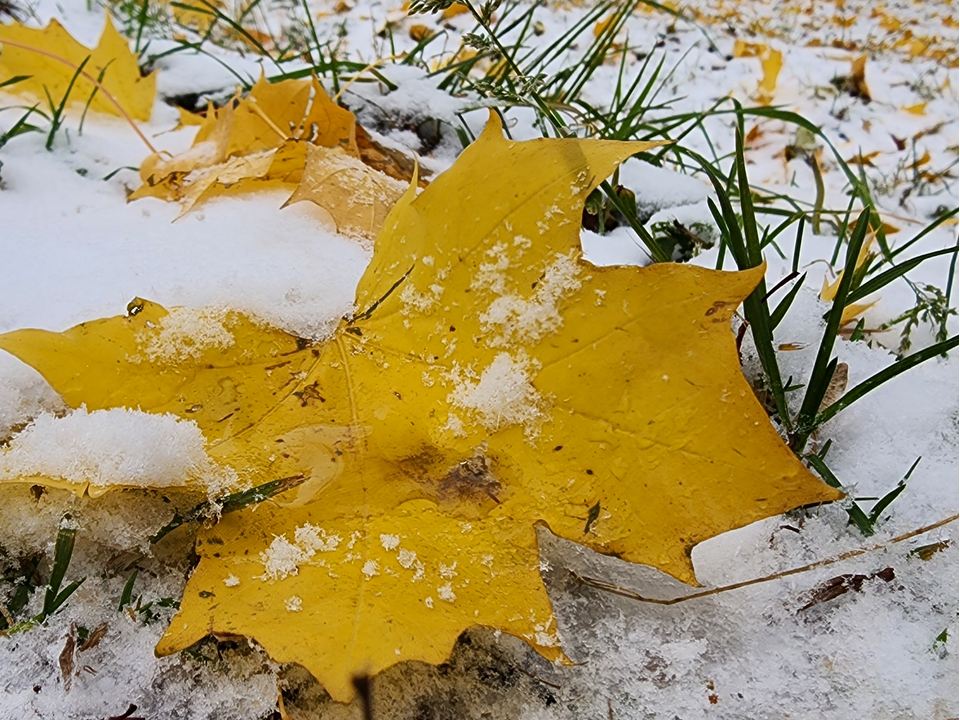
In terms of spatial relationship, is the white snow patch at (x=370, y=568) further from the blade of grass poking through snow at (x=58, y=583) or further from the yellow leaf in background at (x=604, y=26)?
the yellow leaf in background at (x=604, y=26)

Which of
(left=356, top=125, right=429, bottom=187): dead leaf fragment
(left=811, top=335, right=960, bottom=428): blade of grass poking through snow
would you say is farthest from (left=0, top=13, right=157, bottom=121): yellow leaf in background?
(left=811, top=335, right=960, bottom=428): blade of grass poking through snow

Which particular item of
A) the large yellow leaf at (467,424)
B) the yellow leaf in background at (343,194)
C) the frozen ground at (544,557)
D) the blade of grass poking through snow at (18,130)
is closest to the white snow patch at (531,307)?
the large yellow leaf at (467,424)

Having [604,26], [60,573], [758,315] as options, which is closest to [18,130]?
[60,573]

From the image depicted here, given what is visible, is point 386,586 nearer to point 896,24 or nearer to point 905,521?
point 905,521

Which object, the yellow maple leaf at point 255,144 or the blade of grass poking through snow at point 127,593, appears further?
the yellow maple leaf at point 255,144

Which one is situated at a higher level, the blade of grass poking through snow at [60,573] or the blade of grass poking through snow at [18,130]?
the blade of grass poking through snow at [18,130]

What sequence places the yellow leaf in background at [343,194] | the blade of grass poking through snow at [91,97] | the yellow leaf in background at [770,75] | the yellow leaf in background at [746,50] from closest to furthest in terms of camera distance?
the yellow leaf in background at [343,194] < the blade of grass poking through snow at [91,97] < the yellow leaf in background at [770,75] < the yellow leaf in background at [746,50]

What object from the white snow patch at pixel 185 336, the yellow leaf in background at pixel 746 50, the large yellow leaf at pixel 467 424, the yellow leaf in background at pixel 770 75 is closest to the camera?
the large yellow leaf at pixel 467 424

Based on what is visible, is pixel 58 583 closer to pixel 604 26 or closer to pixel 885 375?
pixel 885 375
